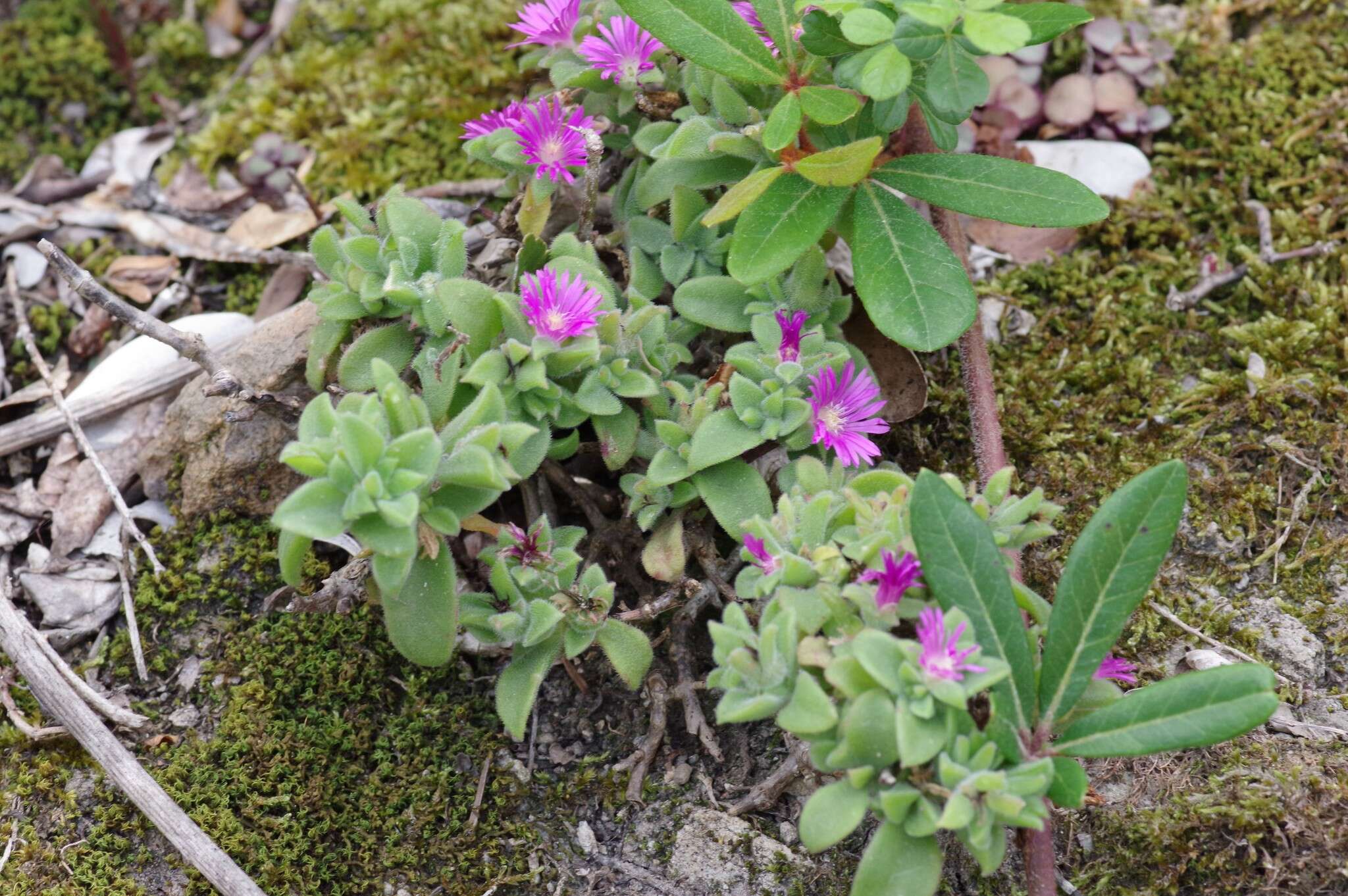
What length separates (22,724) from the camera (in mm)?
2176

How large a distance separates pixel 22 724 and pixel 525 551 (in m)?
1.07

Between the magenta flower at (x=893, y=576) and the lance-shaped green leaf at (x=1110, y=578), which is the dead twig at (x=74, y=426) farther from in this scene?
the lance-shaped green leaf at (x=1110, y=578)

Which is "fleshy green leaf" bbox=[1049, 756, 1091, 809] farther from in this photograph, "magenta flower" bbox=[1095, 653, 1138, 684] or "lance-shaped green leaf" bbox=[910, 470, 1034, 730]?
"magenta flower" bbox=[1095, 653, 1138, 684]

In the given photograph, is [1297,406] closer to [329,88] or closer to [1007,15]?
[1007,15]

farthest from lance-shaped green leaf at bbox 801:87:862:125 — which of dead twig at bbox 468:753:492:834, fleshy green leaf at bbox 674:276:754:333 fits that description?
dead twig at bbox 468:753:492:834

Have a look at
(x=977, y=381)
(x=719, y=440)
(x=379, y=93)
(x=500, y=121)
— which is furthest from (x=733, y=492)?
(x=379, y=93)

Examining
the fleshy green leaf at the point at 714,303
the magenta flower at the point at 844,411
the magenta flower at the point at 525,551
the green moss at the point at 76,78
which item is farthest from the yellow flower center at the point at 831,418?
the green moss at the point at 76,78

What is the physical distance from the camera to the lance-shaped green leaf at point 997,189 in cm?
204

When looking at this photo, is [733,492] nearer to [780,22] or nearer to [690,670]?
[690,670]

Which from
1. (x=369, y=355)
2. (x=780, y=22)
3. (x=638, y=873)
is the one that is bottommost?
(x=638, y=873)

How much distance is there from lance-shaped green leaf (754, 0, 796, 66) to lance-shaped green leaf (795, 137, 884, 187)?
0.24 meters

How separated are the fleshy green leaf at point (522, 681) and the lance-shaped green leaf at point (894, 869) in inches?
26.4

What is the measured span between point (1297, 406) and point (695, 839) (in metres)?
1.60

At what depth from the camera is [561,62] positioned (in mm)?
2400
